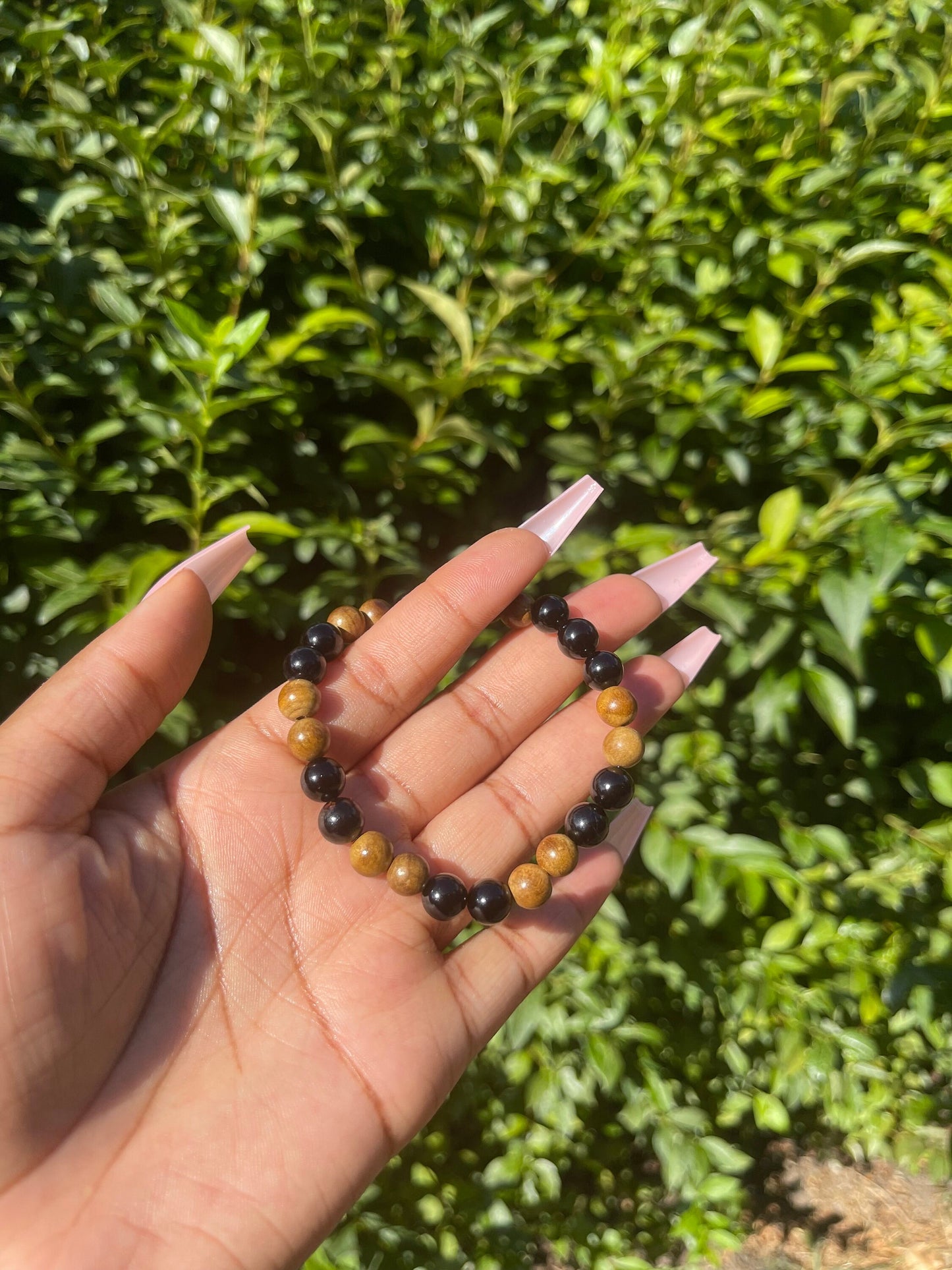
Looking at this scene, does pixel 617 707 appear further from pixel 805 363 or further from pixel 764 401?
pixel 805 363

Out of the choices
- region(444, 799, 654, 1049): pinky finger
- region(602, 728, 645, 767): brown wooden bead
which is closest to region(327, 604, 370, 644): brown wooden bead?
region(602, 728, 645, 767): brown wooden bead

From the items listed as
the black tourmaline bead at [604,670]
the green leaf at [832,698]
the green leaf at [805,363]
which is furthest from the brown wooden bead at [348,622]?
the green leaf at [805,363]

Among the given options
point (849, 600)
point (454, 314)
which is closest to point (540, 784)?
point (849, 600)

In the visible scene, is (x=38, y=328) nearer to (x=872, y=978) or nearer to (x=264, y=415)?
(x=264, y=415)

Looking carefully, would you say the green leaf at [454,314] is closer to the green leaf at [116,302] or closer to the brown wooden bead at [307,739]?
the green leaf at [116,302]

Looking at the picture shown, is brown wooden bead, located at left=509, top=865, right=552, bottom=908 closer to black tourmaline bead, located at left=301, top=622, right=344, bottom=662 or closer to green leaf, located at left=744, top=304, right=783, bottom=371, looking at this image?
black tourmaline bead, located at left=301, top=622, right=344, bottom=662

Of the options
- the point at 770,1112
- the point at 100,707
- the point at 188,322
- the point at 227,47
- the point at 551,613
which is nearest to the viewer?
the point at 100,707
